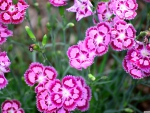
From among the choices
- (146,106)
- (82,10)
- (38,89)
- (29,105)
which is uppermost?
(82,10)

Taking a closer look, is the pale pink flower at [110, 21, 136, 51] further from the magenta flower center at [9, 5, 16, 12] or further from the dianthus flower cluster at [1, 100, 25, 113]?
the dianthus flower cluster at [1, 100, 25, 113]

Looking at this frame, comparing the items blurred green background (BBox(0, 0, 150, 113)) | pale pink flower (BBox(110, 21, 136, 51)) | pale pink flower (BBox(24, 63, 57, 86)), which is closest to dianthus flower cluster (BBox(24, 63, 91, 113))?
pale pink flower (BBox(24, 63, 57, 86))

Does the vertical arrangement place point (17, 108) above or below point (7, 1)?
below

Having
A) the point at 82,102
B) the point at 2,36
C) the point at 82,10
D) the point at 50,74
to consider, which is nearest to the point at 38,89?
the point at 50,74

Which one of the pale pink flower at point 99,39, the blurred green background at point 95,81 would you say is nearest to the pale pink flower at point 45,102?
the blurred green background at point 95,81

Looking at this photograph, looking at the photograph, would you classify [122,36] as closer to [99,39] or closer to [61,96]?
[99,39]

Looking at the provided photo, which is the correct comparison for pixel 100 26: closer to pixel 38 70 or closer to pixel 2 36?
pixel 38 70

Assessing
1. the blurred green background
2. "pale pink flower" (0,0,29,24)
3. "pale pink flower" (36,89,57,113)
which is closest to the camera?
"pale pink flower" (36,89,57,113)
